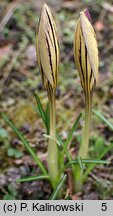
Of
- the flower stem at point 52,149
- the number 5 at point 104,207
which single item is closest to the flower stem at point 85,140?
the flower stem at point 52,149

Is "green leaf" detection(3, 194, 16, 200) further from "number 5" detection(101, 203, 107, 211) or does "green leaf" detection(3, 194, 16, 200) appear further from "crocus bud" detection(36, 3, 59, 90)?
"crocus bud" detection(36, 3, 59, 90)

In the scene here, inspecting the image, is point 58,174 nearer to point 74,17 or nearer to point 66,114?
point 66,114

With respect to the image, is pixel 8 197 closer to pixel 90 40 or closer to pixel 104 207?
pixel 104 207

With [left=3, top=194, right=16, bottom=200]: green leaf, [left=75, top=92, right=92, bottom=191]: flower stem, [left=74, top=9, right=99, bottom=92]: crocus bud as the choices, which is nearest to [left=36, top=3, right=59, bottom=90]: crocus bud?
[left=74, top=9, right=99, bottom=92]: crocus bud

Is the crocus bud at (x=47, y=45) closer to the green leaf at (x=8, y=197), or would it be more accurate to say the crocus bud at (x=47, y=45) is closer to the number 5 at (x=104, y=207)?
the number 5 at (x=104, y=207)

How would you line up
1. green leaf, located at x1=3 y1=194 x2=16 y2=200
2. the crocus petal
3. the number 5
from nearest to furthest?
the crocus petal → the number 5 → green leaf, located at x1=3 y1=194 x2=16 y2=200
